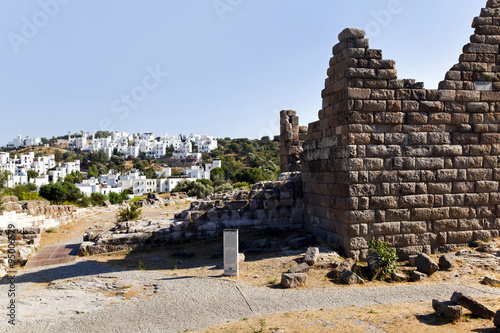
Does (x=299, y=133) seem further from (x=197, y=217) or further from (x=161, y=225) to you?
(x=161, y=225)

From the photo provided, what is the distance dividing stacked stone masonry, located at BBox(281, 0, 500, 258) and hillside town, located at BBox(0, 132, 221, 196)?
42.2 m

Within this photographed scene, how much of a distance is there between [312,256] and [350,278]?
114 centimetres

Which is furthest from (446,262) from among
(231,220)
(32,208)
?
(32,208)

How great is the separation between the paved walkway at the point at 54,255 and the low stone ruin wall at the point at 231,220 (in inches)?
22.0

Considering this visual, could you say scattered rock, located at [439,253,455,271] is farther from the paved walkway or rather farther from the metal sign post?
the paved walkway

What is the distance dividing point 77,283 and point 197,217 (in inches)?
185

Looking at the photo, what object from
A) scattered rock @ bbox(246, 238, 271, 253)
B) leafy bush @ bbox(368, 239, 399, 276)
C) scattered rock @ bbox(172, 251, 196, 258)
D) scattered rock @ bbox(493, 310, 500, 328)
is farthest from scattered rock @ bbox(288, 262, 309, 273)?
scattered rock @ bbox(493, 310, 500, 328)

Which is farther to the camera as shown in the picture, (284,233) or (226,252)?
(284,233)

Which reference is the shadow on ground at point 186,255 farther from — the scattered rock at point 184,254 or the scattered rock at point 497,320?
the scattered rock at point 497,320

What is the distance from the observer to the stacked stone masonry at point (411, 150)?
9.09 meters

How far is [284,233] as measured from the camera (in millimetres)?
11609

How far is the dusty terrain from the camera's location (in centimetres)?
550

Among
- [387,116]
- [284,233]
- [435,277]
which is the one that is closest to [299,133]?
[284,233]

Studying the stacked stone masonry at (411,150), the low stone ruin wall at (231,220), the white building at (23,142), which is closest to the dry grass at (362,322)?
the stacked stone masonry at (411,150)
